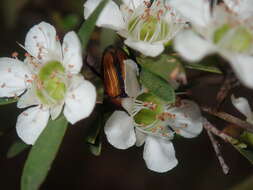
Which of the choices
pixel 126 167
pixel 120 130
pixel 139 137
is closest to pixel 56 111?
pixel 120 130

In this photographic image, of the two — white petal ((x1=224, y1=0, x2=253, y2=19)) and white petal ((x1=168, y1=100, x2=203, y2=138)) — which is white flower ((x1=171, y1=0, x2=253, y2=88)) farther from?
white petal ((x1=168, y1=100, x2=203, y2=138))

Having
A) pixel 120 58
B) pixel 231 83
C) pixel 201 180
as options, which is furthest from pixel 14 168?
pixel 231 83

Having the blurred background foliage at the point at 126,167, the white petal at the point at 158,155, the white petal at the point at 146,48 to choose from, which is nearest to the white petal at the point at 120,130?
the white petal at the point at 158,155

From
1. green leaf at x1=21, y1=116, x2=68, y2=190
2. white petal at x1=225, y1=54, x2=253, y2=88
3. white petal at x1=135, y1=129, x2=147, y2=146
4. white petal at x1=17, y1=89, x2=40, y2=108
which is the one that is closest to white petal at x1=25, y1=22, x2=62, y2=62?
white petal at x1=17, y1=89, x2=40, y2=108

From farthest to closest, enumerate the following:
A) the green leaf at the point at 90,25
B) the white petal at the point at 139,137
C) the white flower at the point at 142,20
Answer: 1. the white petal at the point at 139,137
2. the white flower at the point at 142,20
3. the green leaf at the point at 90,25

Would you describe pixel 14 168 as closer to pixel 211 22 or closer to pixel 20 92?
pixel 20 92

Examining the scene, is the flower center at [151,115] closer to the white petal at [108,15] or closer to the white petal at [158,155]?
the white petal at [158,155]
